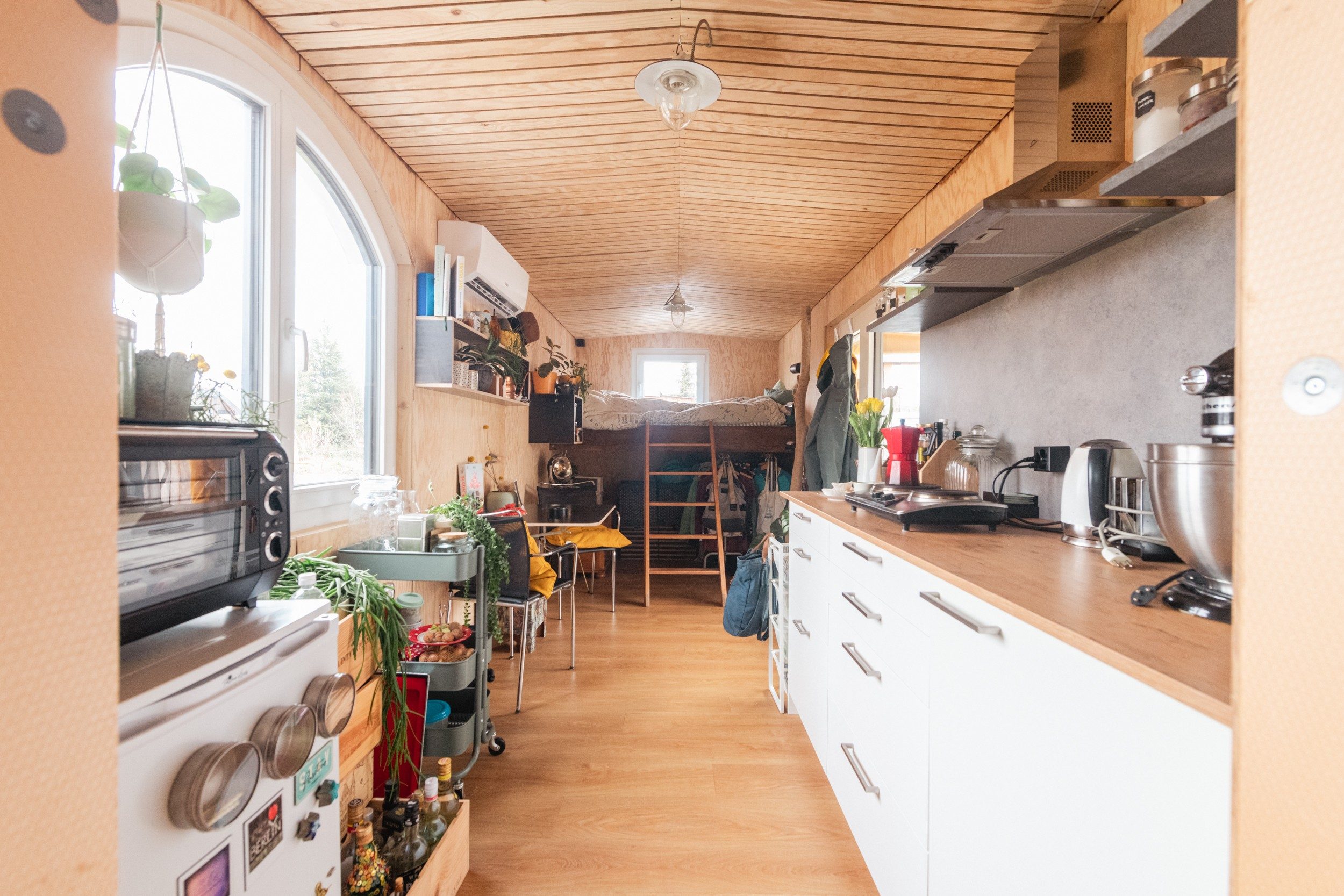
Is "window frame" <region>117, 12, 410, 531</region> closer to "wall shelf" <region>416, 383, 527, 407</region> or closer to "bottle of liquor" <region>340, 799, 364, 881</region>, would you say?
"wall shelf" <region>416, 383, 527, 407</region>

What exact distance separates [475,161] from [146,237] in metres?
1.88

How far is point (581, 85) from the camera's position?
215 centimetres

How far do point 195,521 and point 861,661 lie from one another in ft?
4.95

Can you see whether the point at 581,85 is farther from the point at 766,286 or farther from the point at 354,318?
the point at 766,286

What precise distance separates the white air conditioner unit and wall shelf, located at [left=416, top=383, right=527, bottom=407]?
559mm

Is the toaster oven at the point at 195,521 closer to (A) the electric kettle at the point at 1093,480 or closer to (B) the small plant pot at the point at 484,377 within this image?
(A) the electric kettle at the point at 1093,480

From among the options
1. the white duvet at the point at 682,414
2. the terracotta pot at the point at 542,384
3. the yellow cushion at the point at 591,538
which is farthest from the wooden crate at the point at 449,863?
the white duvet at the point at 682,414

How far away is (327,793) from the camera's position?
Result: 0.97 m

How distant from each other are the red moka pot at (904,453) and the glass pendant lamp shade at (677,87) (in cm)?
134

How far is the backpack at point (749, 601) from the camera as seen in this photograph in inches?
126

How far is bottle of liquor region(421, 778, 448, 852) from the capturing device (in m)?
1.54

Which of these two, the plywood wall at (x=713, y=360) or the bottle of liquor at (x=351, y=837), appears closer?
the bottle of liquor at (x=351, y=837)

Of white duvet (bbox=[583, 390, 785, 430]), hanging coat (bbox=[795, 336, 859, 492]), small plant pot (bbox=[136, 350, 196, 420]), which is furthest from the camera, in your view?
white duvet (bbox=[583, 390, 785, 430])

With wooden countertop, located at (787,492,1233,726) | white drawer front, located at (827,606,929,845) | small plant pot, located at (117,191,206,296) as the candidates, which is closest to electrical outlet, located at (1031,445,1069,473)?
wooden countertop, located at (787,492,1233,726)
